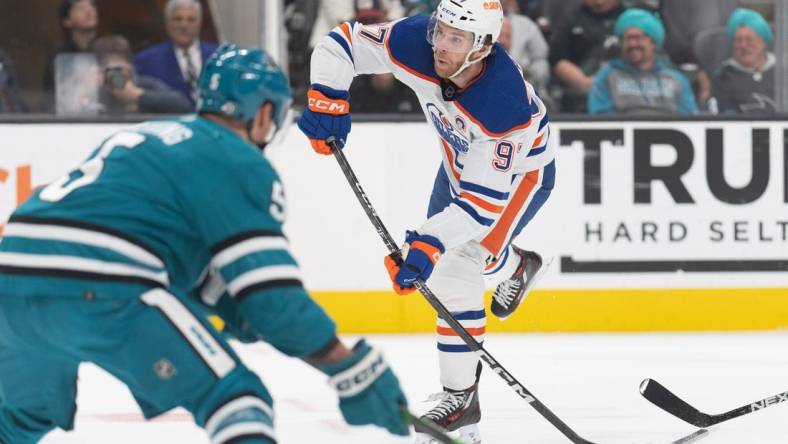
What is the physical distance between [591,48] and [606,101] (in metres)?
0.25

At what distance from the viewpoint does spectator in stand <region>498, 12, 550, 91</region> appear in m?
5.77

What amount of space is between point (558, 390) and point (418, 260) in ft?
4.14

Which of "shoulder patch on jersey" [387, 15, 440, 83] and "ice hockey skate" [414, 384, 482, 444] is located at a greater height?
"shoulder patch on jersey" [387, 15, 440, 83]

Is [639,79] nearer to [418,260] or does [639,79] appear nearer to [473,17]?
[473,17]

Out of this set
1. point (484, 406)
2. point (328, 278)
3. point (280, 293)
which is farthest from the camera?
point (328, 278)

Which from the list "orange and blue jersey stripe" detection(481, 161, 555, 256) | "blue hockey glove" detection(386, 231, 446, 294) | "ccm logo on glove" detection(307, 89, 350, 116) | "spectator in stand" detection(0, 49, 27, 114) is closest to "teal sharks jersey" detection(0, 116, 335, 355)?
"blue hockey glove" detection(386, 231, 446, 294)

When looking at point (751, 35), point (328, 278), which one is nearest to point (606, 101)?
point (751, 35)

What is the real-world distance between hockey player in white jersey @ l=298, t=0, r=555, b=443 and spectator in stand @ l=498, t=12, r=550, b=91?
70.7 inches

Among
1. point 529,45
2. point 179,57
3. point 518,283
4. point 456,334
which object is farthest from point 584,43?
point 456,334

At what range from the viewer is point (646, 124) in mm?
5605

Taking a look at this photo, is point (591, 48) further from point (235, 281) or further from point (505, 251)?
point (235, 281)

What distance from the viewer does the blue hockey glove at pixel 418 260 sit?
10.8 ft

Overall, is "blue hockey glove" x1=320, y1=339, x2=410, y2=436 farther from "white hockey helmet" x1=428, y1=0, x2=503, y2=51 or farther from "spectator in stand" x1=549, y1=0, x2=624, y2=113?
"spectator in stand" x1=549, y1=0, x2=624, y2=113

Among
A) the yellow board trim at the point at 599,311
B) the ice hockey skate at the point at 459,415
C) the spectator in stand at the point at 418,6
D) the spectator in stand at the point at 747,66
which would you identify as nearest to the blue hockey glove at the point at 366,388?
the ice hockey skate at the point at 459,415
